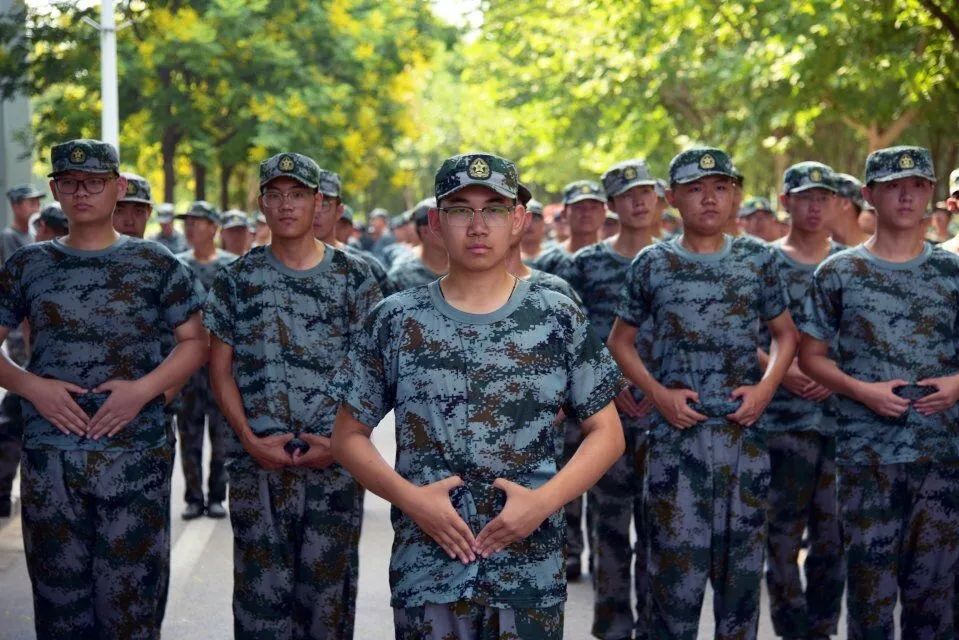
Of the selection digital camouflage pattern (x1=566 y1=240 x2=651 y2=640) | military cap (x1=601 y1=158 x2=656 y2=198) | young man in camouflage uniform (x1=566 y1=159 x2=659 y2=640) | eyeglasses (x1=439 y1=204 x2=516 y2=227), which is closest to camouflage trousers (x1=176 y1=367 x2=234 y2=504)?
young man in camouflage uniform (x1=566 y1=159 x2=659 y2=640)

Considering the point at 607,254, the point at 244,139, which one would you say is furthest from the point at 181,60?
the point at 607,254

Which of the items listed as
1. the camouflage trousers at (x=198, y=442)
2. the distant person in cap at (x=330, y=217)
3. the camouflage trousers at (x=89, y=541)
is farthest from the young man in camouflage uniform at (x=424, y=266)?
the camouflage trousers at (x=89, y=541)

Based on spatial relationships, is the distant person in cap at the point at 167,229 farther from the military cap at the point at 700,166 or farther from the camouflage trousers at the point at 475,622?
the camouflage trousers at the point at 475,622

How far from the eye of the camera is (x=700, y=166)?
632 centimetres

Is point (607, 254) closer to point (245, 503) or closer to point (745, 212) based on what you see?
point (245, 503)

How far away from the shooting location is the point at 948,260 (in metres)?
6.31

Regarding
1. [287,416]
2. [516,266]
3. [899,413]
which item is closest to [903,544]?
[899,413]

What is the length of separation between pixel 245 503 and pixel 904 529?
275 cm

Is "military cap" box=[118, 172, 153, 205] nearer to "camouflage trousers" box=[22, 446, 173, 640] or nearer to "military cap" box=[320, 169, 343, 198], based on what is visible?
"military cap" box=[320, 169, 343, 198]

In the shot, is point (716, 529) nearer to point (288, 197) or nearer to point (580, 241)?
point (288, 197)

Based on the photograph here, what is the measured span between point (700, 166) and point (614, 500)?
2.26 meters

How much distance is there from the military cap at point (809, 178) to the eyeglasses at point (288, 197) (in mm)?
3011

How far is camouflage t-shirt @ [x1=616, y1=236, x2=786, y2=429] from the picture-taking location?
6.34 m

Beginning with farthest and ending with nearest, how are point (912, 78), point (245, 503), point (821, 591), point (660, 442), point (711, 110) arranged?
1. point (711, 110)
2. point (912, 78)
3. point (821, 591)
4. point (660, 442)
5. point (245, 503)
